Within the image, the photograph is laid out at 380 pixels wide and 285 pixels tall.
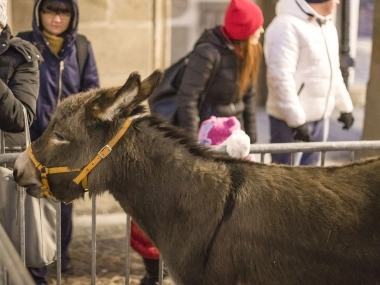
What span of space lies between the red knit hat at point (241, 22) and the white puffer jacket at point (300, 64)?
0.39m

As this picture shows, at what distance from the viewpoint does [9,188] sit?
17.8 ft

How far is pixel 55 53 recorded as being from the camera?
704 cm

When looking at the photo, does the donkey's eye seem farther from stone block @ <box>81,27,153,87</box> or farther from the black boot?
stone block @ <box>81,27,153,87</box>

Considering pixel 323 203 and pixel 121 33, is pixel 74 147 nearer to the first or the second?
pixel 323 203

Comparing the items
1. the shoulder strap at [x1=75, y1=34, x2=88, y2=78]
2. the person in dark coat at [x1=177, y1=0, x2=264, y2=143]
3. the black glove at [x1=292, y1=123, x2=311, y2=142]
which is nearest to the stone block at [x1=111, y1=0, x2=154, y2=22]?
the shoulder strap at [x1=75, y1=34, x2=88, y2=78]

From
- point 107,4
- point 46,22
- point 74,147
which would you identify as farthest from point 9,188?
point 107,4

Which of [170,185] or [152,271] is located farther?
[152,271]

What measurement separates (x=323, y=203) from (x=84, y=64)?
333 cm

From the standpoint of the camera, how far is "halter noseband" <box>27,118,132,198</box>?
4473mm

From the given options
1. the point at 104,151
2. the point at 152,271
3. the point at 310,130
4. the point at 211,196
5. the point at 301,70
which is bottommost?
the point at 152,271

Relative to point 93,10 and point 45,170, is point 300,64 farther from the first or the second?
point 45,170

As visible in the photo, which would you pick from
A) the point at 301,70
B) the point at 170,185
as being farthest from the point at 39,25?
the point at 170,185

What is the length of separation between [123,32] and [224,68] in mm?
1880

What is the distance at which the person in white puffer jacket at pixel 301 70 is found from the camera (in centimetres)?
737
